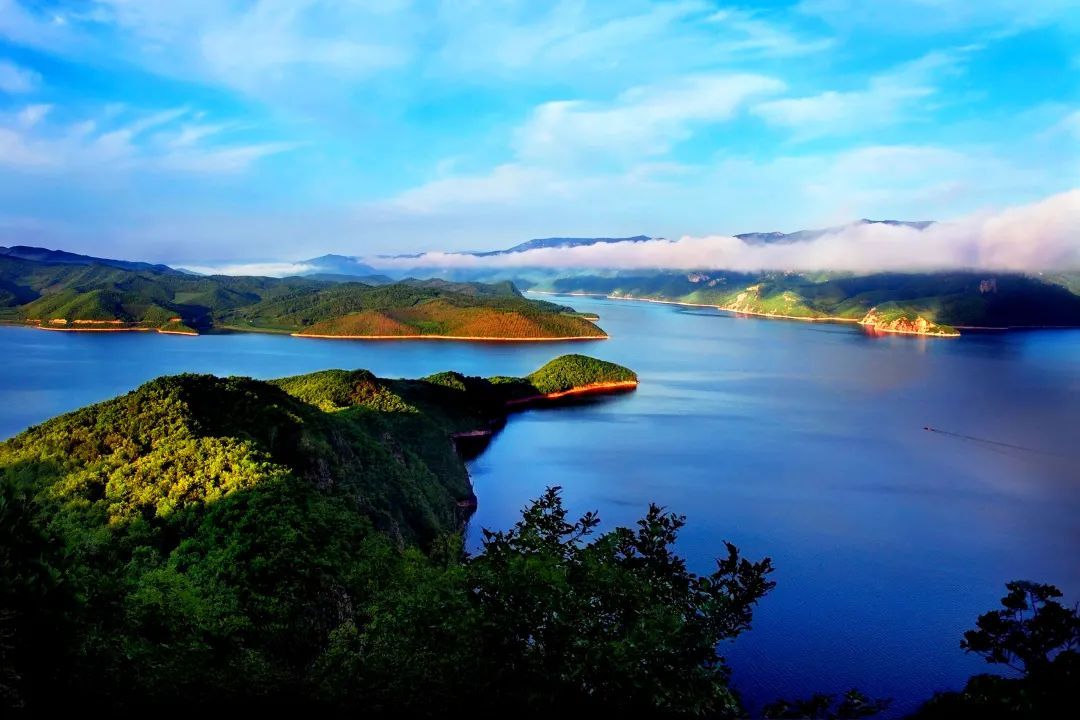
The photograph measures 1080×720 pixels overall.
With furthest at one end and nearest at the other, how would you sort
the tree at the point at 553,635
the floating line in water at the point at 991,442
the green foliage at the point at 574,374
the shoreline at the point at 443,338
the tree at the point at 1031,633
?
1. the shoreline at the point at 443,338
2. the green foliage at the point at 574,374
3. the floating line in water at the point at 991,442
4. the tree at the point at 1031,633
5. the tree at the point at 553,635

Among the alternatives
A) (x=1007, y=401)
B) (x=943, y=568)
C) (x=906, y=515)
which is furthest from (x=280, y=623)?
(x=1007, y=401)

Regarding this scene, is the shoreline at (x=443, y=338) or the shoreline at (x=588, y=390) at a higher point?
the shoreline at (x=443, y=338)

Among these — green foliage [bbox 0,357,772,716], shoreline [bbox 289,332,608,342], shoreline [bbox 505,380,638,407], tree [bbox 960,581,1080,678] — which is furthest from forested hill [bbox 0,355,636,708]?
shoreline [bbox 289,332,608,342]

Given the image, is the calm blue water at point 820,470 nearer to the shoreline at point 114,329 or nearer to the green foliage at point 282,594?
the green foliage at point 282,594

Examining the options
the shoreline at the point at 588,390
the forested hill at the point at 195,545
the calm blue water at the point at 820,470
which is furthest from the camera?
the shoreline at the point at 588,390

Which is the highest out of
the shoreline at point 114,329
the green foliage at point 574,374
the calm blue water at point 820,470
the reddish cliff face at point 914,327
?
the reddish cliff face at point 914,327

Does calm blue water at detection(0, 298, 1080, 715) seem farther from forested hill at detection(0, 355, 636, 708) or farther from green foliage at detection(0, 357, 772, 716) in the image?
forested hill at detection(0, 355, 636, 708)

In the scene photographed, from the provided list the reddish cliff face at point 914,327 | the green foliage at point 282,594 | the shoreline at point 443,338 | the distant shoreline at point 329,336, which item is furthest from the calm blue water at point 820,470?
the reddish cliff face at point 914,327
